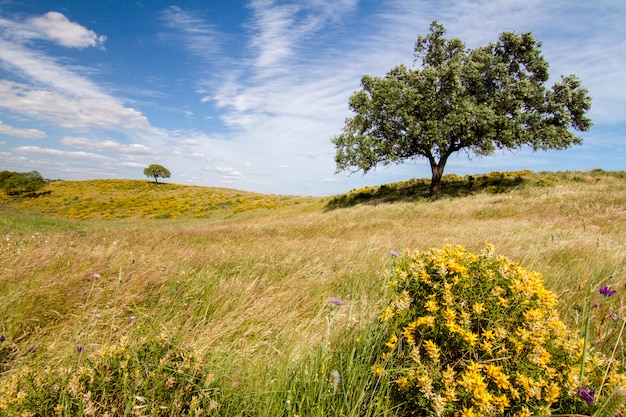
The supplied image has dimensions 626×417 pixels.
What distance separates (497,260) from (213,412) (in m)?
2.22

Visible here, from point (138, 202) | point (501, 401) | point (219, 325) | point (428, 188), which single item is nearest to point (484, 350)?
point (501, 401)

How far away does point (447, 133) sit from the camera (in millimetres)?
20766

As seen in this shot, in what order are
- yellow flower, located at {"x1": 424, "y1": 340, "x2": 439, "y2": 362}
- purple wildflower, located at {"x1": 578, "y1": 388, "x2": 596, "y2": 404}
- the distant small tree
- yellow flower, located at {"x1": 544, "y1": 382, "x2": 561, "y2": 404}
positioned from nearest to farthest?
purple wildflower, located at {"x1": 578, "y1": 388, "x2": 596, "y2": 404} → yellow flower, located at {"x1": 544, "y1": 382, "x2": 561, "y2": 404} → yellow flower, located at {"x1": 424, "y1": 340, "x2": 439, "y2": 362} → the distant small tree

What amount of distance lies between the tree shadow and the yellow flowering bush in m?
21.3

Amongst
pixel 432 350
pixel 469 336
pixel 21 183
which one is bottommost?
pixel 432 350

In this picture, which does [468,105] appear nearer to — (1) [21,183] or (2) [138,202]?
(2) [138,202]

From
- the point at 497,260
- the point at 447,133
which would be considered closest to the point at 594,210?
the point at 447,133

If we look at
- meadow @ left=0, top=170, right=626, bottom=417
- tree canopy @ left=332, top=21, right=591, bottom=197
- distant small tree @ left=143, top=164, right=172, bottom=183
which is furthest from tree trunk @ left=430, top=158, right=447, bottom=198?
distant small tree @ left=143, top=164, right=172, bottom=183

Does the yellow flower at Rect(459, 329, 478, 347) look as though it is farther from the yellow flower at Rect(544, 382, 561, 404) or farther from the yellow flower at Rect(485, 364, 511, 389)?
the yellow flower at Rect(544, 382, 561, 404)

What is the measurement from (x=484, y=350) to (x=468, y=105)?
73.7 feet

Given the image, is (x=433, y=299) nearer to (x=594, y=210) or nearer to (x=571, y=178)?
(x=594, y=210)

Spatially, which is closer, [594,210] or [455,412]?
[455,412]

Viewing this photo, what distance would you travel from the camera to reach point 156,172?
6800 centimetres

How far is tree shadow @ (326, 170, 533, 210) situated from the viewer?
75.8 feet
